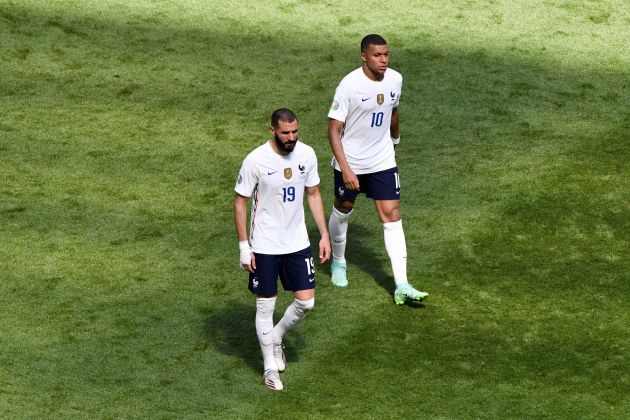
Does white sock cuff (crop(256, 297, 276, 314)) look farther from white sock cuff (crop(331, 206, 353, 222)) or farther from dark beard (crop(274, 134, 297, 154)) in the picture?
white sock cuff (crop(331, 206, 353, 222))

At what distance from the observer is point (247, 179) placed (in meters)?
10.3

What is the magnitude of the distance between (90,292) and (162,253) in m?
1.05

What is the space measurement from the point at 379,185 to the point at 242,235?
228 cm

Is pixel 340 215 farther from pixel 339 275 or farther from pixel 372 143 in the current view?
pixel 372 143

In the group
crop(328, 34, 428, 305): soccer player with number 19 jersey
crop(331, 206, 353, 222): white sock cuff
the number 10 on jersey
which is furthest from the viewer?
crop(331, 206, 353, 222): white sock cuff

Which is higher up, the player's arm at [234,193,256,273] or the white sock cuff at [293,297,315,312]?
the player's arm at [234,193,256,273]

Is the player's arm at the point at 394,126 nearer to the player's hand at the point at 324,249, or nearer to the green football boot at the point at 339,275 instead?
the green football boot at the point at 339,275

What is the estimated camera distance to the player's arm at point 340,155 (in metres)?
11.7

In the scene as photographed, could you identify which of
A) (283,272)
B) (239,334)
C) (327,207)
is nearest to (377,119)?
(283,272)

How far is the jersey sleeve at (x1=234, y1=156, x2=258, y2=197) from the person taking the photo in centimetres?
1024

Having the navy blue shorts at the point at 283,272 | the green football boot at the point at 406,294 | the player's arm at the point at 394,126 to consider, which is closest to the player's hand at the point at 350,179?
the player's arm at the point at 394,126

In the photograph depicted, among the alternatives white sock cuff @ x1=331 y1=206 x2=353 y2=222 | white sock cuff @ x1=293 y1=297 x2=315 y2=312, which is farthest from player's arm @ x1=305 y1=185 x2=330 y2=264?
white sock cuff @ x1=331 y1=206 x2=353 y2=222

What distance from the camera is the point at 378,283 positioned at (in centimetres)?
1262

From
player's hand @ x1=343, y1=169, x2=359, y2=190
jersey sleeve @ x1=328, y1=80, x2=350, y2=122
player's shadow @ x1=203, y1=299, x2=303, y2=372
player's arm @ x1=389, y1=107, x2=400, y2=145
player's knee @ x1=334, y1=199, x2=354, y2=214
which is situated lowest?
player's shadow @ x1=203, y1=299, x2=303, y2=372
